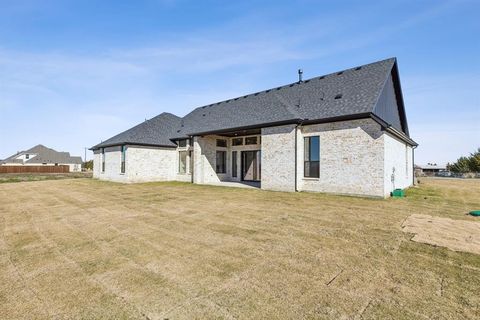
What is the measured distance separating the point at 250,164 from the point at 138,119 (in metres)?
13.7

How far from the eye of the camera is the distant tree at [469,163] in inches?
1885

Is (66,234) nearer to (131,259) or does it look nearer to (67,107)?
(131,259)

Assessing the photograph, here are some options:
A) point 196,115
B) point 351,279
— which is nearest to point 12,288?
point 351,279

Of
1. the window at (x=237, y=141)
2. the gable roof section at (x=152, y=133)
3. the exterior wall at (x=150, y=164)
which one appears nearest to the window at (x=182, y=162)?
the exterior wall at (x=150, y=164)

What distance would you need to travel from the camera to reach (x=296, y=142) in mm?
13273

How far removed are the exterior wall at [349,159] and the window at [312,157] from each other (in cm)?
28

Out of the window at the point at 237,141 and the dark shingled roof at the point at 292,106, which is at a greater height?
the dark shingled roof at the point at 292,106

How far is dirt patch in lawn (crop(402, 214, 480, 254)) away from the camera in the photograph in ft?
16.1

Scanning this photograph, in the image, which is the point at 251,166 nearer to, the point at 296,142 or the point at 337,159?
the point at 296,142

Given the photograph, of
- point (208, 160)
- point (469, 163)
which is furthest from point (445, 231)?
point (469, 163)

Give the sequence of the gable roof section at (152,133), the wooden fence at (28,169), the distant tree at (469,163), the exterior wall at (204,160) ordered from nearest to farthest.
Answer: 1. the exterior wall at (204,160)
2. the gable roof section at (152,133)
3. the wooden fence at (28,169)
4. the distant tree at (469,163)

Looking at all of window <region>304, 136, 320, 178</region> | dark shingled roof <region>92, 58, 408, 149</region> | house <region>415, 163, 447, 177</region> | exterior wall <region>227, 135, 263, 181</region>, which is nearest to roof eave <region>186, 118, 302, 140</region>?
dark shingled roof <region>92, 58, 408, 149</region>

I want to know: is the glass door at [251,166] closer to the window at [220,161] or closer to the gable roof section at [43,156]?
the window at [220,161]

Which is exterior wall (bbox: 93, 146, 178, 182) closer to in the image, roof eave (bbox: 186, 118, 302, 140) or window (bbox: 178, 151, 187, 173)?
window (bbox: 178, 151, 187, 173)
